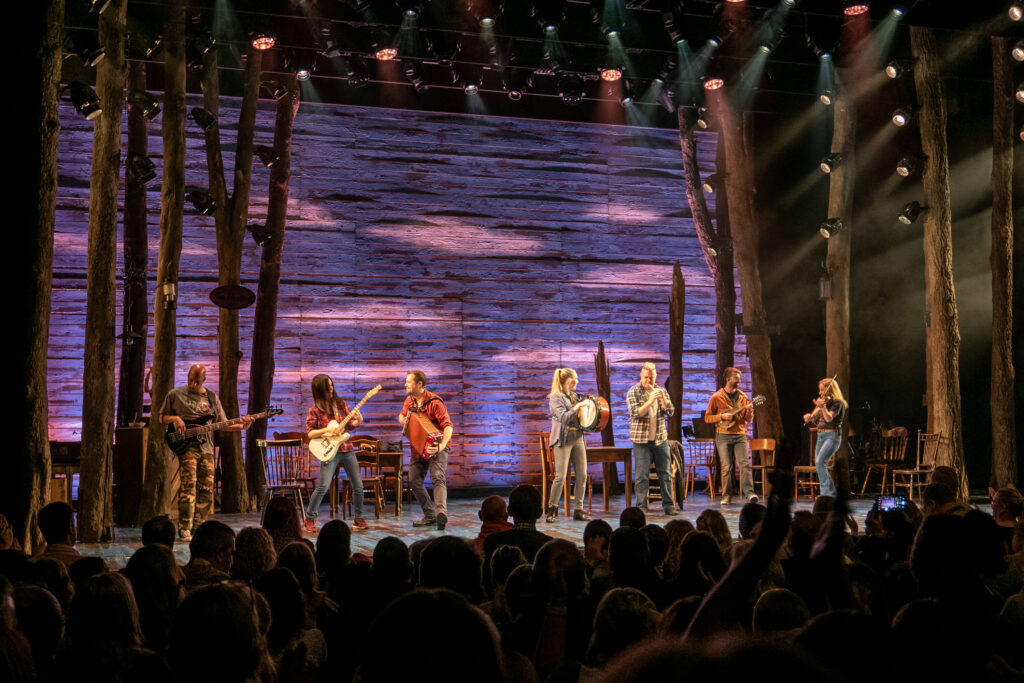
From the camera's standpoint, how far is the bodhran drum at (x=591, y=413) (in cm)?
1002

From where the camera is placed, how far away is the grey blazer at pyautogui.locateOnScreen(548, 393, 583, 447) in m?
9.91

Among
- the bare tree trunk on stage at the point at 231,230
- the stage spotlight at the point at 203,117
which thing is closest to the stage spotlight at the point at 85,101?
the stage spotlight at the point at 203,117

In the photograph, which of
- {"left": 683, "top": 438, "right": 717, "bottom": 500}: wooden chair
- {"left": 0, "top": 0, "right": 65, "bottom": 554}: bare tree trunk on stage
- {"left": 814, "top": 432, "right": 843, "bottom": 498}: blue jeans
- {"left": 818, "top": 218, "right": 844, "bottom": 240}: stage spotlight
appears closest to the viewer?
{"left": 0, "top": 0, "right": 65, "bottom": 554}: bare tree trunk on stage

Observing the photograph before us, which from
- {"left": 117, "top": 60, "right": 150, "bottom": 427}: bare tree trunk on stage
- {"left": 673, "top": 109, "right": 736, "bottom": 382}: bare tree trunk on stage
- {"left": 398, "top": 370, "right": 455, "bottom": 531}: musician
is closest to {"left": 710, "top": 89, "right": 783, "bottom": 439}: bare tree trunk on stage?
{"left": 673, "top": 109, "right": 736, "bottom": 382}: bare tree trunk on stage

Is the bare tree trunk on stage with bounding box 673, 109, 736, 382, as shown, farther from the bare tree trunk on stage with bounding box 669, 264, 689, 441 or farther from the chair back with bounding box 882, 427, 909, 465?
the chair back with bounding box 882, 427, 909, 465

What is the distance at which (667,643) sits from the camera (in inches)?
32.4

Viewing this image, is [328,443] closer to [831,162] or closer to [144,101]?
[144,101]

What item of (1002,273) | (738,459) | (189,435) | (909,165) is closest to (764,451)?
(738,459)

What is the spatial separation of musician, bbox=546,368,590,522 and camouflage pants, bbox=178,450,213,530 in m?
3.38

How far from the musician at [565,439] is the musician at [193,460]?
11.0ft

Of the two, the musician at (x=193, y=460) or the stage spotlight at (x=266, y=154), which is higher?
the stage spotlight at (x=266, y=154)

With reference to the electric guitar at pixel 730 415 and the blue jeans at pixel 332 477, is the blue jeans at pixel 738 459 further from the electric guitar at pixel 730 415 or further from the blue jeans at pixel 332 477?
the blue jeans at pixel 332 477

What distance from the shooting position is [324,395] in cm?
944

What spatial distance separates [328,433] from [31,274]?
363cm
